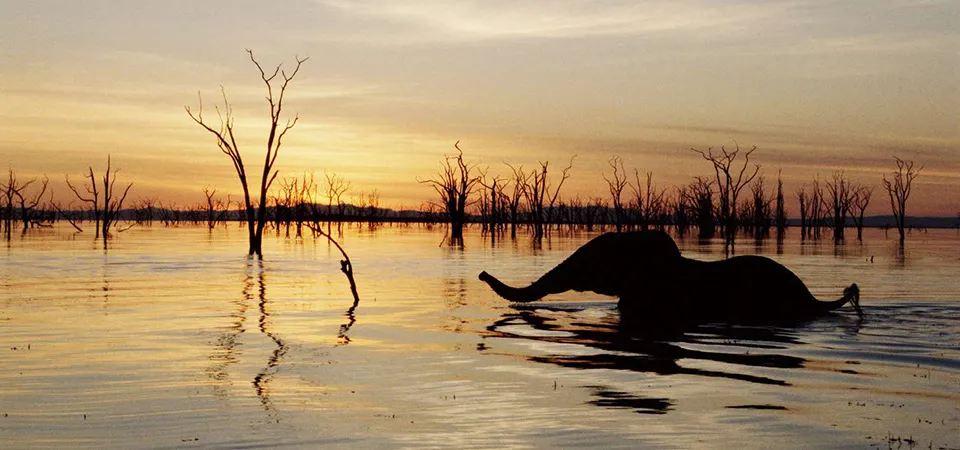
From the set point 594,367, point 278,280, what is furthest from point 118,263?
point 594,367

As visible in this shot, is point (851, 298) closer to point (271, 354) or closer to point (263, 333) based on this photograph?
point (263, 333)

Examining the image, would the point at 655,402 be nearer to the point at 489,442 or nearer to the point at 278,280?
the point at 489,442

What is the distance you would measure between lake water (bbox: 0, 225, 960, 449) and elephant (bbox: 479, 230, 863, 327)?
0.57 metres

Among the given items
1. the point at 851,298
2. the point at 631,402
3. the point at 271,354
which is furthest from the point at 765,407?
the point at 851,298

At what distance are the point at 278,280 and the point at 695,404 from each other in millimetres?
16338

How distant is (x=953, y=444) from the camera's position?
6.77m

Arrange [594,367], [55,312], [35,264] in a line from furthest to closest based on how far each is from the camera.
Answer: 1. [35,264]
2. [55,312]
3. [594,367]

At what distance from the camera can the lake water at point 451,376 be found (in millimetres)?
7059

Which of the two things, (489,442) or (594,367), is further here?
(594,367)

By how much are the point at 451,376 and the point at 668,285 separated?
576cm

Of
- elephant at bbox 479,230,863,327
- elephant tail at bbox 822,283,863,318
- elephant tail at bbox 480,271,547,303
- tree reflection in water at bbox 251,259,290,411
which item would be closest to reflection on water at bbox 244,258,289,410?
tree reflection in water at bbox 251,259,290,411

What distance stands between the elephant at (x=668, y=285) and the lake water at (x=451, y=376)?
0.57 meters

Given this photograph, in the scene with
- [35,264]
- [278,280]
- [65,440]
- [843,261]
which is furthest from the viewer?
[843,261]

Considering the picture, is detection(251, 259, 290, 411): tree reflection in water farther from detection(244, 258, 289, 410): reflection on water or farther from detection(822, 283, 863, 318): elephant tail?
detection(822, 283, 863, 318): elephant tail
